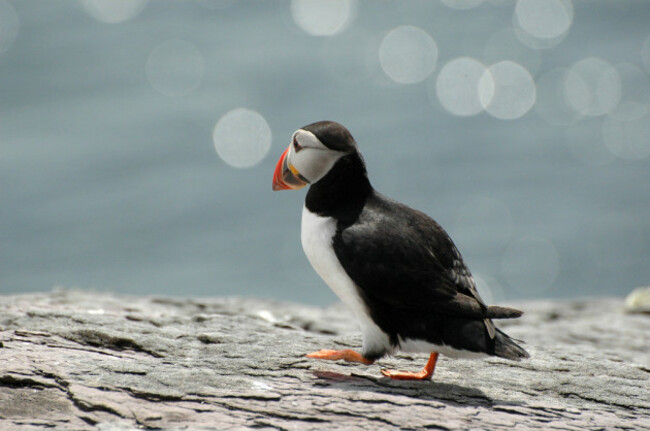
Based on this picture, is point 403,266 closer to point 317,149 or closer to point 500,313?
point 500,313

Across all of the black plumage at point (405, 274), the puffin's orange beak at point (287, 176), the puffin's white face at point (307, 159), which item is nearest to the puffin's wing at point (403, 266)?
the black plumage at point (405, 274)

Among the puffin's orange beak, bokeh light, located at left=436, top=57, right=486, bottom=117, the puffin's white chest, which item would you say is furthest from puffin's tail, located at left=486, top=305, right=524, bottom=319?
bokeh light, located at left=436, top=57, right=486, bottom=117

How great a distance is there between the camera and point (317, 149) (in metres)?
4.75

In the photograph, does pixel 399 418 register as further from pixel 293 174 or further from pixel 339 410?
pixel 293 174

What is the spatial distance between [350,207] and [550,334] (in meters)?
3.03

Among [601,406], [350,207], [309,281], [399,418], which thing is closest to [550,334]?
[601,406]

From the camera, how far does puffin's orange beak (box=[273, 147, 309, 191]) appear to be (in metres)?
4.91

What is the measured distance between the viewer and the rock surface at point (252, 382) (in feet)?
12.7

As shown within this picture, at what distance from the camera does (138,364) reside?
4.49m

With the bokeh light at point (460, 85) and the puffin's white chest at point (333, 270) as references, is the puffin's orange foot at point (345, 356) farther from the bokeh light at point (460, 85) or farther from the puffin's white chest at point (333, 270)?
the bokeh light at point (460, 85)

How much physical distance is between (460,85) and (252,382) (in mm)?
16167

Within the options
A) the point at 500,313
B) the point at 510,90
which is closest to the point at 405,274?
the point at 500,313

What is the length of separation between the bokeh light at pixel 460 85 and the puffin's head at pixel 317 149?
14.2 metres

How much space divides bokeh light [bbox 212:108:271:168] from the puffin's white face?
12.1 m
